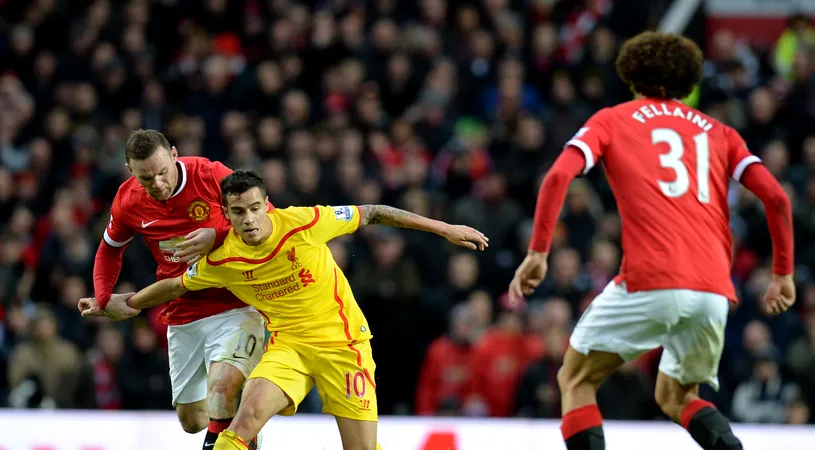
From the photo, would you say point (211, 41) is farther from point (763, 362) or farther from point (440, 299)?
point (763, 362)

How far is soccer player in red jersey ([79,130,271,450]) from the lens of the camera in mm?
6238

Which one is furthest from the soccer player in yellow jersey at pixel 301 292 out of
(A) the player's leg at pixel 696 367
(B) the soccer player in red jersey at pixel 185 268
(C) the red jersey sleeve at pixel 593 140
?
(A) the player's leg at pixel 696 367

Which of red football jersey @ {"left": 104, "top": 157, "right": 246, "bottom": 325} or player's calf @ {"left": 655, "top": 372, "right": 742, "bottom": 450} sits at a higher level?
red football jersey @ {"left": 104, "top": 157, "right": 246, "bottom": 325}

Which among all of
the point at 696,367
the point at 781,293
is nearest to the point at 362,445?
the point at 696,367

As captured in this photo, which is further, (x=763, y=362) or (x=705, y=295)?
(x=763, y=362)

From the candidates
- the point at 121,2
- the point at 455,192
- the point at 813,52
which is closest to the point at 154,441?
the point at 455,192

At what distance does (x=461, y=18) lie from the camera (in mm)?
13516

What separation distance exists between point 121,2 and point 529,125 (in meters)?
5.52

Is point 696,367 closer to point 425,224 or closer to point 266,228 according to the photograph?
point 425,224

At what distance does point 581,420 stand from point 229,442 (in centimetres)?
172

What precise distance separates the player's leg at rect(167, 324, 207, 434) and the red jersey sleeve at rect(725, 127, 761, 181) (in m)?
3.22

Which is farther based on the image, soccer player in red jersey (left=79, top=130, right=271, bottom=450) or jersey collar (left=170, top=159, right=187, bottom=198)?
jersey collar (left=170, top=159, right=187, bottom=198)

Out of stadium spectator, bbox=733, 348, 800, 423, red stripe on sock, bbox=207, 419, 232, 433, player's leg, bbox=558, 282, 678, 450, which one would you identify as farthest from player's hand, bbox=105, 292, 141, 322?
stadium spectator, bbox=733, 348, 800, 423

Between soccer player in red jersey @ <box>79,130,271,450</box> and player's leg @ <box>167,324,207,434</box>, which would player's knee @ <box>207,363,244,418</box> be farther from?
player's leg @ <box>167,324,207,434</box>
